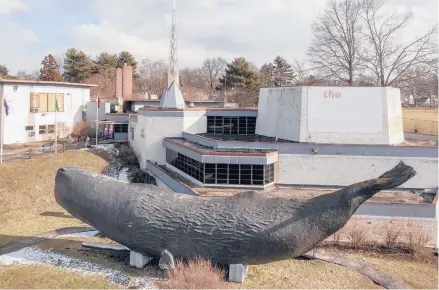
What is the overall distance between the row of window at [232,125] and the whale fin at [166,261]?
25.5 metres

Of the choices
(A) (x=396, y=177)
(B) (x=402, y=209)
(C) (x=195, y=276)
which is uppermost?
(A) (x=396, y=177)

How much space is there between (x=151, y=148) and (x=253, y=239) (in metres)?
24.7

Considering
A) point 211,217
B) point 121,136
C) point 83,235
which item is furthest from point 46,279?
point 121,136

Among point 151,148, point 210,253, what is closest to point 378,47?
point 151,148

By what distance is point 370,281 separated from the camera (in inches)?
676

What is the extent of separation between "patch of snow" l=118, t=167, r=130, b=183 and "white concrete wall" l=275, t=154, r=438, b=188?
15.6 metres

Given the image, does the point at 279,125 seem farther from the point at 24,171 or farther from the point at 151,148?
the point at 24,171

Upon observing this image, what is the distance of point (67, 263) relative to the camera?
18297mm

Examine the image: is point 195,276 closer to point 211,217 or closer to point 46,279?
point 211,217

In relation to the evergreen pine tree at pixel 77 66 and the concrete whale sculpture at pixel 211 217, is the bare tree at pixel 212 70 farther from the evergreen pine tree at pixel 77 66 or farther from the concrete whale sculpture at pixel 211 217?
the concrete whale sculpture at pixel 211 217

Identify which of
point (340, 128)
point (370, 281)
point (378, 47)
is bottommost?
point (370, 281)

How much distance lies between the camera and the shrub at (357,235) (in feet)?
71.1

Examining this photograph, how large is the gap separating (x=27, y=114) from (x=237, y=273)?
40972 millimetres

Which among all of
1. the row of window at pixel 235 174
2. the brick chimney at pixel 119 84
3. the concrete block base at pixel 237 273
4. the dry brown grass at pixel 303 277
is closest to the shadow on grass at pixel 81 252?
the concrete block base at pixel 237 273
